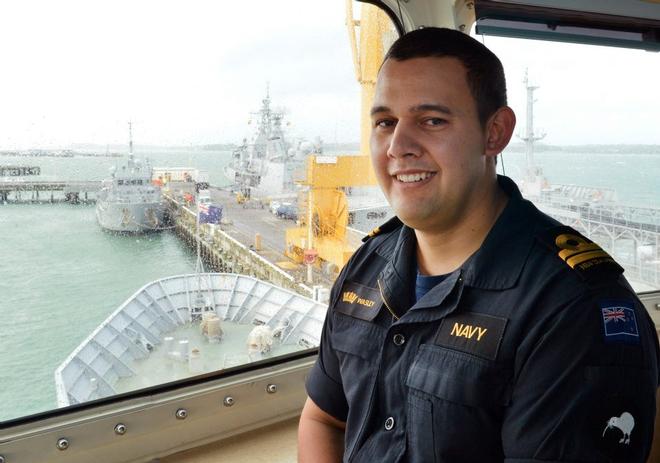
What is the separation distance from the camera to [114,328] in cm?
172

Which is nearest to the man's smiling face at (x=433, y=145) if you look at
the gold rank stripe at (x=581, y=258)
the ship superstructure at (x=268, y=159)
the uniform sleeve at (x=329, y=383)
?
the gold rank stripe at (x=581, y=258)

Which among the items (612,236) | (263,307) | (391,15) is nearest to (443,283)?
(263,307)

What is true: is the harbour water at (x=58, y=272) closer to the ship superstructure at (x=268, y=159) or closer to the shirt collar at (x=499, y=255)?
the ship superstructure at (x=268, y=159)

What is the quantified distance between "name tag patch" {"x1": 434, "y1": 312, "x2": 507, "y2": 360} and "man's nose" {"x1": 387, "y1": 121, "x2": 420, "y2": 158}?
1.05 feet

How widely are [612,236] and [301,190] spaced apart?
1842 millimetres

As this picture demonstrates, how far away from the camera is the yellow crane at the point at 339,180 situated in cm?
209

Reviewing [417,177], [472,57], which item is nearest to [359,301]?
[417,177]

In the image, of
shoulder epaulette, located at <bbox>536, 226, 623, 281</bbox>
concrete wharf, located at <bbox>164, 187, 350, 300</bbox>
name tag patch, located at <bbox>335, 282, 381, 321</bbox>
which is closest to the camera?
shoulder epaulette, located at <bbox>536, 226, 623, 281</bbox>

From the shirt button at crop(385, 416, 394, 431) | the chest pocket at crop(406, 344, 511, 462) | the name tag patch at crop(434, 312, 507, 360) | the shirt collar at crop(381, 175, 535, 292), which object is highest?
the shirt collar at crop(381, 175, 535, 292)

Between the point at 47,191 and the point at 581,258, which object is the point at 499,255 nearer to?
the point at 581,258

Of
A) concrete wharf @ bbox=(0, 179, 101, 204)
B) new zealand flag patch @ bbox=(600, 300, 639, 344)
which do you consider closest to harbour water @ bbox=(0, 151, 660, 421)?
concrete wharf @ bbox=(0, 179, 101, 204)

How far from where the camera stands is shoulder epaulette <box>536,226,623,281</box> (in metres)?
0.99

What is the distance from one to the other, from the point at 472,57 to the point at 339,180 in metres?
1.14

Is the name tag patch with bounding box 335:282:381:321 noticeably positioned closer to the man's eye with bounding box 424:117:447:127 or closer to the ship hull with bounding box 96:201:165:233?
the man's eye with bounding box 424:117:447:127
